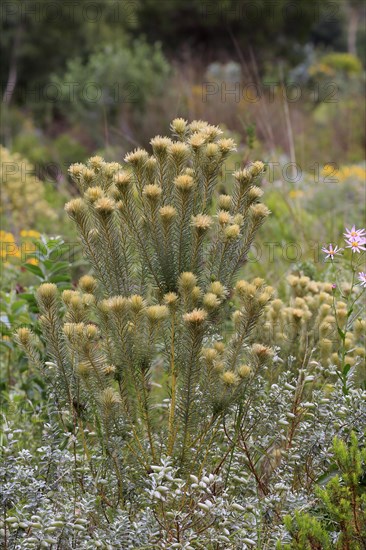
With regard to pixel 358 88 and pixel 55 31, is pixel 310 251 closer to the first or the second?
pixel 358 88

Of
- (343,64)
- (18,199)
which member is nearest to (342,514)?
(18,199)

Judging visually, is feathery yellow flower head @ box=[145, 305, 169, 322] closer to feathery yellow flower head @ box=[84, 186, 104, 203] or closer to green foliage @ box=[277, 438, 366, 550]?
feathery yellow flower head @ box=[84, 186, 104, 203]

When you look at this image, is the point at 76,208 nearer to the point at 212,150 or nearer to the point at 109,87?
the point at 212,150

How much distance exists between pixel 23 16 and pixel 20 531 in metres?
17.4

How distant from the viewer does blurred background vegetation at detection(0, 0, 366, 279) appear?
6020 mm

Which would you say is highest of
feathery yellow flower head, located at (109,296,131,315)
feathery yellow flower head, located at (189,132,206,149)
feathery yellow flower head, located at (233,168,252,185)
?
feathery yellow flower head, located at (189,132,206,149)

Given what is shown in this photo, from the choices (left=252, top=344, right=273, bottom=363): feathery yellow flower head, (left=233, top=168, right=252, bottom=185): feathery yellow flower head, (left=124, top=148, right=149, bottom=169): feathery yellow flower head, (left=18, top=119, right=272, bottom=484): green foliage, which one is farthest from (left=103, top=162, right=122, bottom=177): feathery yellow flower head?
(left=252, top=344, right=273, bottom=363): feathery yellow flower head

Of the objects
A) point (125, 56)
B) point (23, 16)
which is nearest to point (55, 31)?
point (23, 16)

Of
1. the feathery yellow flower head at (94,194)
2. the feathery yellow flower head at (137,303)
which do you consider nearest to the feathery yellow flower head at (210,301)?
the feathery yellow flower head at (137,303)

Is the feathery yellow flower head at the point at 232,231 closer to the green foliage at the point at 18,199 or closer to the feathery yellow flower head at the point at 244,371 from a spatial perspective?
the feathery yellow flower head at the point at 244,371

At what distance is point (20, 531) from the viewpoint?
196cm

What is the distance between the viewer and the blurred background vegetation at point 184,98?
6020 mm

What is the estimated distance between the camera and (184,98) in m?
10.6

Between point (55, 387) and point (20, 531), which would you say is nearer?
point (20, 531)
